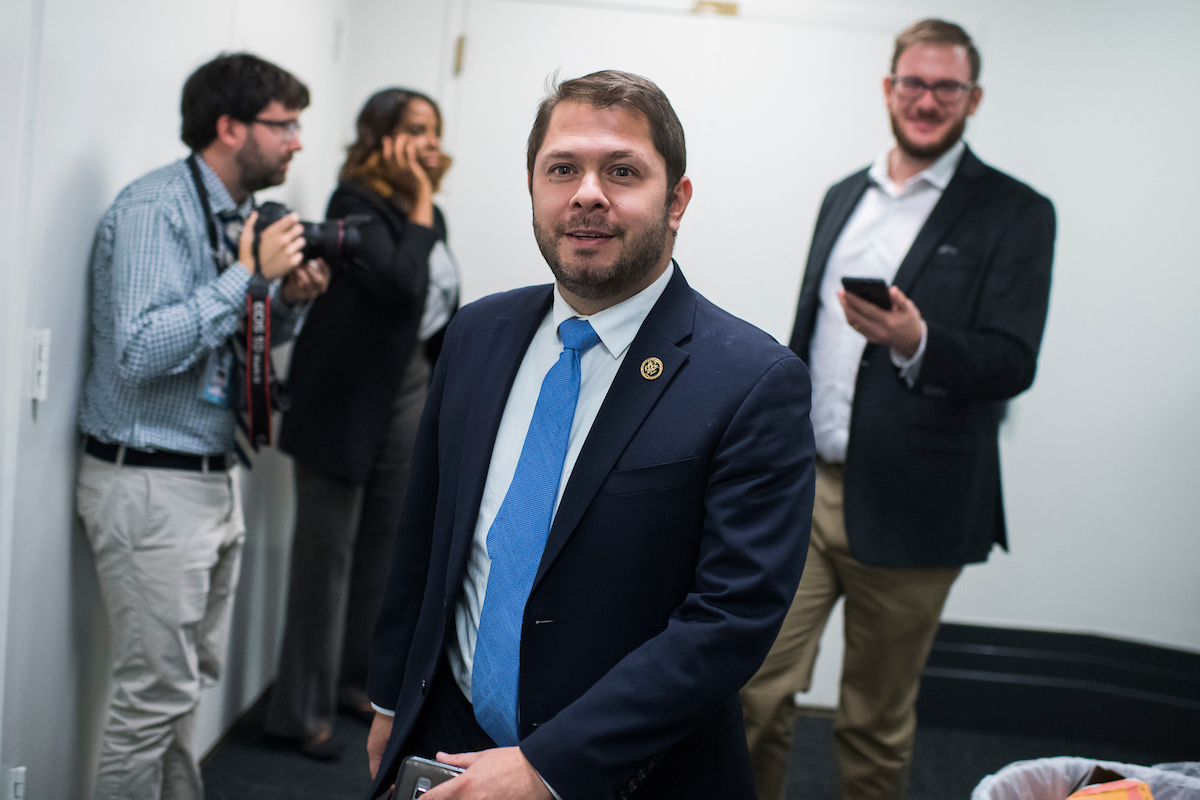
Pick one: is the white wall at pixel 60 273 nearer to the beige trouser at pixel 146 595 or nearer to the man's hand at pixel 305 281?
the beige trouser at pixel 146 595

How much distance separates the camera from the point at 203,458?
1.92 m

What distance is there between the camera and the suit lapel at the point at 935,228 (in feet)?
6.51

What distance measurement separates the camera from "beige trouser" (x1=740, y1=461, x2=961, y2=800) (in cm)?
202

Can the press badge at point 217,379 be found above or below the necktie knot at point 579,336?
below

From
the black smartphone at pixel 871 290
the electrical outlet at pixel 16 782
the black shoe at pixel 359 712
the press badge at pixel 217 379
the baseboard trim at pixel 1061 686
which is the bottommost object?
the black shoe at pixel 359 712

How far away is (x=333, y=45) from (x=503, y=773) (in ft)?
8.23

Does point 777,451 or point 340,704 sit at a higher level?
point 777,451

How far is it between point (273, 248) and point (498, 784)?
1.26 metres

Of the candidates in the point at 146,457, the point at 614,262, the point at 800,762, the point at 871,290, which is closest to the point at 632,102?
the point at 614,262

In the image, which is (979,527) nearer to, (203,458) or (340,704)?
(203,458)

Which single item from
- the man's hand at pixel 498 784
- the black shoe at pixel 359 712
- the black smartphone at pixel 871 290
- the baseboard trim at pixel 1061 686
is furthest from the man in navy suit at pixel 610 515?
the baseboard trim at pixel 1061 686

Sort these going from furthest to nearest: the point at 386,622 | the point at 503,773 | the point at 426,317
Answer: the point at 426,317 → the point at 386,622 → the point at 503,773

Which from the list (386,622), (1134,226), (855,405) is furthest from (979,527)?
(1134,226)

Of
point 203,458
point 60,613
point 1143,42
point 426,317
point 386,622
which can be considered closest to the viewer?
point 386,622
